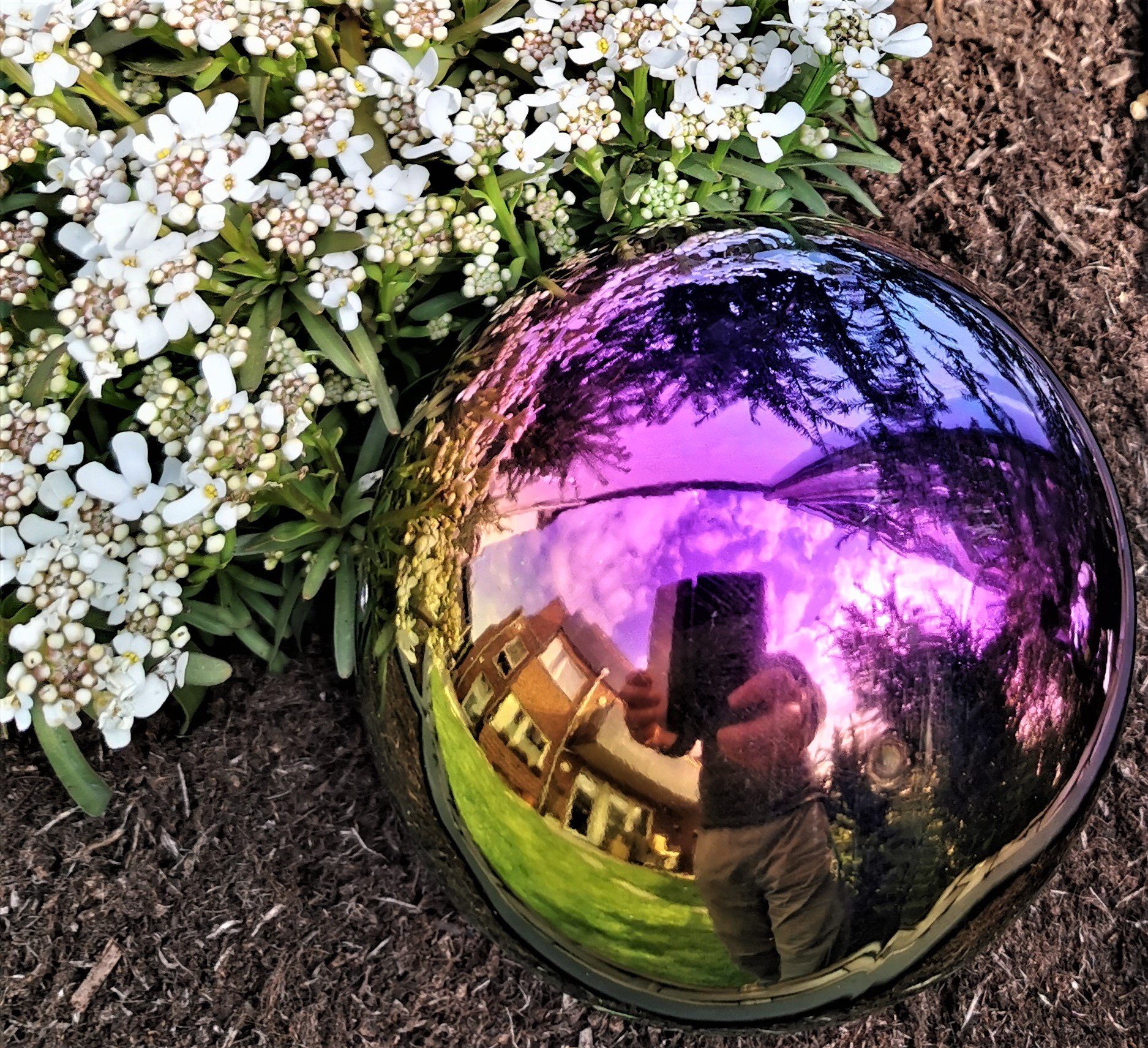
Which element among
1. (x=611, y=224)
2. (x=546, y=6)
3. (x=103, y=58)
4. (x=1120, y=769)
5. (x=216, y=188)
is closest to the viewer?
(x=216, y=188)

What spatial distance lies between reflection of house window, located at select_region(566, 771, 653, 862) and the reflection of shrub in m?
0.23

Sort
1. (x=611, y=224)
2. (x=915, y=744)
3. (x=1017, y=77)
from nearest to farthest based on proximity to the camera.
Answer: (x=915, y=744)
(x=611, y=224)
(x=1017, y=77)

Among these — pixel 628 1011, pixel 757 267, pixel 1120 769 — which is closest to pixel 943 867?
pixel 628 1011

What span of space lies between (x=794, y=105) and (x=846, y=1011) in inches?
56.7

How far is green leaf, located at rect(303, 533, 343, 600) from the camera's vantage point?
1.67 meters

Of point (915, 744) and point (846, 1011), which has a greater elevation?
point (915, 744)

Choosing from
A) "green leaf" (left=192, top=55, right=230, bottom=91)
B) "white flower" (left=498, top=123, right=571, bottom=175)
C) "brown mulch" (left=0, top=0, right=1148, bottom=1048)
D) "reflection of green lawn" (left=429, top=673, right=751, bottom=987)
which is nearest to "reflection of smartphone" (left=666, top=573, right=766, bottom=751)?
"reflection of green lawn" (left=429, top=673, right=751, bottom=987)

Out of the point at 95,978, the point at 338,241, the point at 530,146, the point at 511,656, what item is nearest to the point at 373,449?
the point at 338,241

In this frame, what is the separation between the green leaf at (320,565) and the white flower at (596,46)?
939mm

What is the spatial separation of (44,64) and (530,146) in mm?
693

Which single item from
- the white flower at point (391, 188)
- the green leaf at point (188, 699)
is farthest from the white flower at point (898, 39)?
the green leaf at point (188, 699)

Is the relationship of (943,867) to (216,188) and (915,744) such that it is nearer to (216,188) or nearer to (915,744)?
(915,744)

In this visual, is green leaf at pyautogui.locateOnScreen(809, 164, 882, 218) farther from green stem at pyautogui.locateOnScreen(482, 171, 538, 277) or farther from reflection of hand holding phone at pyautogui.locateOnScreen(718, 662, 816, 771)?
reflection of hand holding phone at pyautogui.locateOnScreen(718, 662, 816, 771)

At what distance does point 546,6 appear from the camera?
57.9 inches
